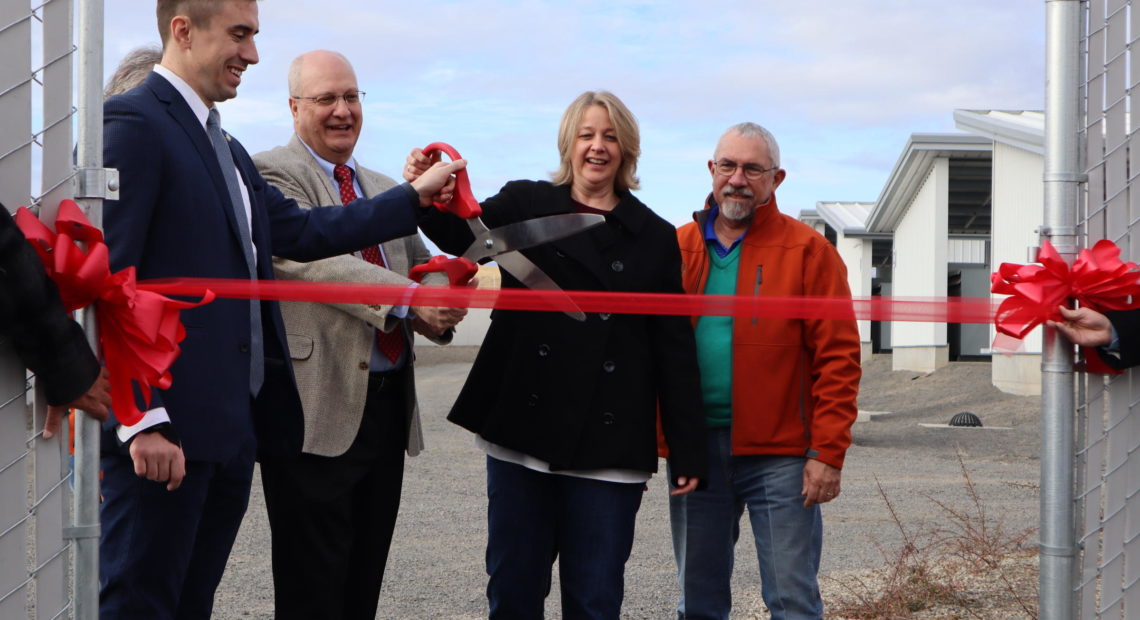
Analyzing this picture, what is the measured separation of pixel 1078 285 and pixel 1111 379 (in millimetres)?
278

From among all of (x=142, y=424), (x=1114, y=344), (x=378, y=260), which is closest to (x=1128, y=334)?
(x=1114, y=344)

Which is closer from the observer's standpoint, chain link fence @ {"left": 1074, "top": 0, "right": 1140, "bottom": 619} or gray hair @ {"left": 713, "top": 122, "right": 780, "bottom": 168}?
chain link fence @ {"left": 1074, "top": 0, "right": 1140, "bottom": 619}

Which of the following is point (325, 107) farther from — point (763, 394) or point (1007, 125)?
point (1007, 125)

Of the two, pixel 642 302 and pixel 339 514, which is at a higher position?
pixel 642 302

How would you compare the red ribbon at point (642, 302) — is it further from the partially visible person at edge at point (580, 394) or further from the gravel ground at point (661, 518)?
the gravel ground at point (661, 518)

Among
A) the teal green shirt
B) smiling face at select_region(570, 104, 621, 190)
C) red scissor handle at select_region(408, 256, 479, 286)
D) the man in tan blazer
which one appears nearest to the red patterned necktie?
the man in tan blazer

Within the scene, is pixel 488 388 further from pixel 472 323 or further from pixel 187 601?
pixel 472 323

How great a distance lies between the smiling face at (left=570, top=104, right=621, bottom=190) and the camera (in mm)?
3641

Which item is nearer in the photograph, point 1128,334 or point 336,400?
Result: point 1128,334

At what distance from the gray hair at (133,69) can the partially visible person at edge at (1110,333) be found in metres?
2.83

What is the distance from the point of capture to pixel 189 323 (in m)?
2.73

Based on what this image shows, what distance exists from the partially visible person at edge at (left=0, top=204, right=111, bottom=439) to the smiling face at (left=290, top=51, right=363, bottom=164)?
141 centimetres

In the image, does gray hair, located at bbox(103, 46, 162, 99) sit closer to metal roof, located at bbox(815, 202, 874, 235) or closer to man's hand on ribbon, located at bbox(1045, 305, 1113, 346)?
man's hand on ribbon, located at bbox(1045, 305, 1113, 346)

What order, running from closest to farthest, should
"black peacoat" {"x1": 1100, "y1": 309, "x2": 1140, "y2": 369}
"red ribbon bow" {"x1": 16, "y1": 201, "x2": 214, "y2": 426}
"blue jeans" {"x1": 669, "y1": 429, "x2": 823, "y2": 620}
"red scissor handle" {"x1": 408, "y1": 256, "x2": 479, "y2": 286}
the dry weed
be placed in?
"red ribbon bow" {"x1": 16, "y1": 201, "x2": 214, "y2": 426}, "black peacoat" {"x1": 1100, "y1": 309, "x2": 1140, "y2": 369}, "red scissor handle" {"x1": 408, "y1": 256, "x2": 479, "y2": 286}, "blue jeans" {"x1": 669, "y1": 429, "x2": 823, "y2": 620}, the dry weed
